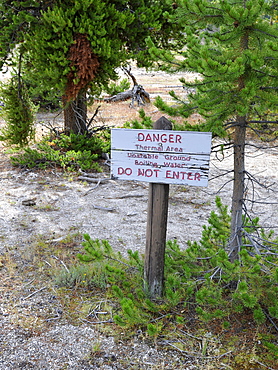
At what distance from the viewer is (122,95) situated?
17.0m

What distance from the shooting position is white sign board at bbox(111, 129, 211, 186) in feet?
11.2

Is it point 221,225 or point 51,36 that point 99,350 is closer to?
point 221,225

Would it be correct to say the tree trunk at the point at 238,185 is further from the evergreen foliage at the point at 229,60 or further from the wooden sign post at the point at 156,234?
the wooden sign post at the point at 156,234

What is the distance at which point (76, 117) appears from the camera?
9.38m

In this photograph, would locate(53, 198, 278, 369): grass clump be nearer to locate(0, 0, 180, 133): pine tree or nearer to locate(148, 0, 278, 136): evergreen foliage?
locate(148, 0, 278, 136): evergreen foliage

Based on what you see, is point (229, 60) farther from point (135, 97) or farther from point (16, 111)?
point (135, 97)

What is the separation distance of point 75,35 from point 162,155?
513cm

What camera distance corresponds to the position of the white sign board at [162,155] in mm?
3406

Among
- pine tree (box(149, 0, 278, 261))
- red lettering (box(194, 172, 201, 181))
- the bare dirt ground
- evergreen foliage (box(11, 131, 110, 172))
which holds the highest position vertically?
pine tree (box(149, 0, 278, 261))

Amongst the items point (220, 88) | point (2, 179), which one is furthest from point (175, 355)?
point (2, 179)

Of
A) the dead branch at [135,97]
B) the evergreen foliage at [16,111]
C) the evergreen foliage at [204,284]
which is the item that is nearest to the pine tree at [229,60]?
the evergreen foliage at [204,284]

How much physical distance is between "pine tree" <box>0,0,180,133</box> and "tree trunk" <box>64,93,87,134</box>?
3.31 ft

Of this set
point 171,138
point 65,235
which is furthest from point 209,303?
point 65,235

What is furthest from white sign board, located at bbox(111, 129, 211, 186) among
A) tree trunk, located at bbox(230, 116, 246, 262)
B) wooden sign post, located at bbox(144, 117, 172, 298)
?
tree trunk, located at bbox(230, 116, 246, 262)
